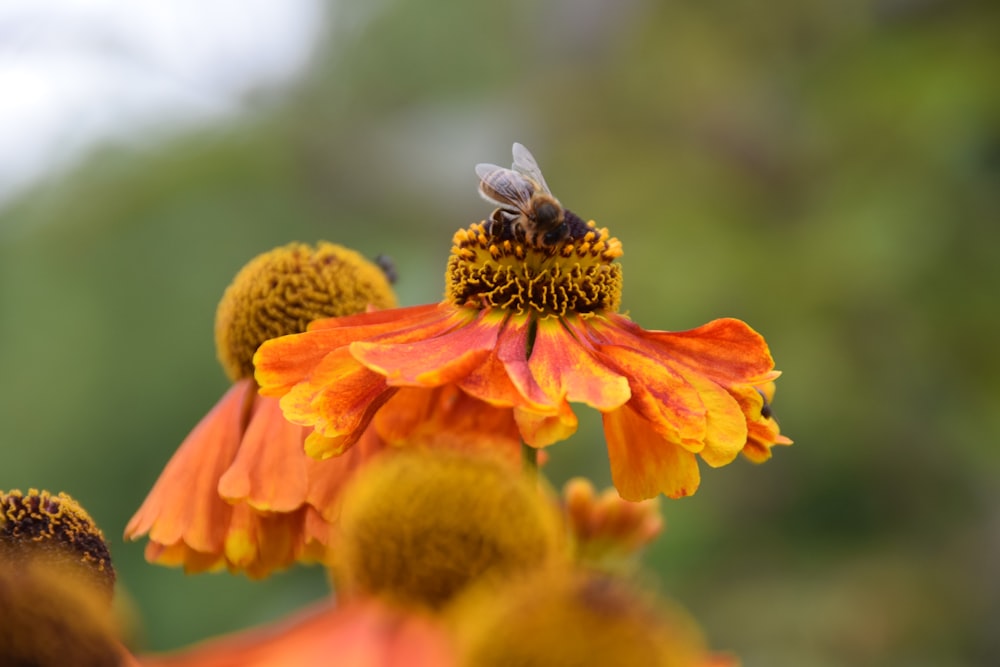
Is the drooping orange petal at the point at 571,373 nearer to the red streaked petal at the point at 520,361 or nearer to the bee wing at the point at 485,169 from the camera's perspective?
the red streaked petal at the point at 520,361

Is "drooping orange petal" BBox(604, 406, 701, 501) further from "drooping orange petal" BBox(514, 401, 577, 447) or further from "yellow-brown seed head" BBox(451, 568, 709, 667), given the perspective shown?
"yellow-brown seed head" BBox(451, 568, 709, 667)

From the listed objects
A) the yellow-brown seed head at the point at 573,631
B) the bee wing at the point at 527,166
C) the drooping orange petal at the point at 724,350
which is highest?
the bee wing at the point at 527,166

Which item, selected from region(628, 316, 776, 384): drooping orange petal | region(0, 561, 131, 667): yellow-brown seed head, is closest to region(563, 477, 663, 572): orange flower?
region(628, 316, 776, 384): drooping orange petal

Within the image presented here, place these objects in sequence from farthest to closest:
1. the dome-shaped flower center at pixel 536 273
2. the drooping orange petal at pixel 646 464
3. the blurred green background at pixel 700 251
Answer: the blurred green background at pixel 700 251 → the dome-shaped flower center at pixel 536 273 → the drooping orange petal at pixel 646 464

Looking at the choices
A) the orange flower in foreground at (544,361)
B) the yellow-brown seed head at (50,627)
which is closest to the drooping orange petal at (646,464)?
the orange flower in foreground at (544,361)

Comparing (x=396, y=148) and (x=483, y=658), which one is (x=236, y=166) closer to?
(x=396, y=148)

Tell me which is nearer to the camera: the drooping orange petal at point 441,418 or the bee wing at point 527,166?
the drooping orange petal at point 441,418
